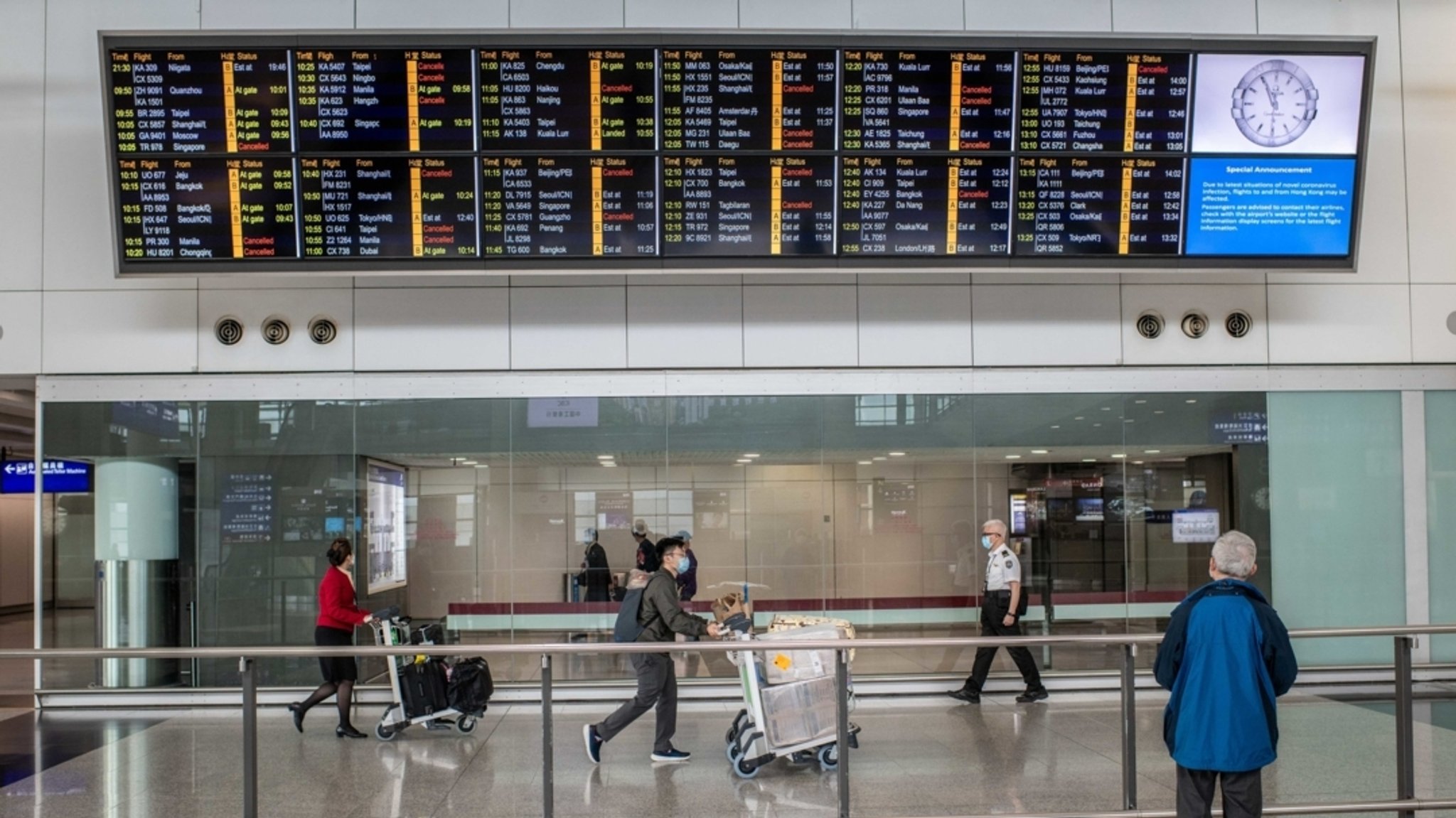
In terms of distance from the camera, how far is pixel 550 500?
9891 millimetres

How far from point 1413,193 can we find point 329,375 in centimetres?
946

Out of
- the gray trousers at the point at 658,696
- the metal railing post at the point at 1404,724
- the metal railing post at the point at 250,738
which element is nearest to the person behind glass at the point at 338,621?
the gray trousers at the point at 658,696

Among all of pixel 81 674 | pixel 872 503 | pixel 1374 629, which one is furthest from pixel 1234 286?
pixel 81 674

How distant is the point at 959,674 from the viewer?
979 centimetres

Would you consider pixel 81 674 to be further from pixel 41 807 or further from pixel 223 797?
pixel 223 797

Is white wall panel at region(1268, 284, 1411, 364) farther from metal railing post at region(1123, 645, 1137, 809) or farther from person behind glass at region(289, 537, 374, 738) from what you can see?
person behind glass at region(289, 537, 374, 738)

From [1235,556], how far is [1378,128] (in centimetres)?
733

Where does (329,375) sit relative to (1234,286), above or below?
below

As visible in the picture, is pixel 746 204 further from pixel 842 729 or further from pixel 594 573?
pixel 842 729

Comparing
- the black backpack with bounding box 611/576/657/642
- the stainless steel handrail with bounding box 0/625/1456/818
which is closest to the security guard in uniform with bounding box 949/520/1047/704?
the black backpack with bounding box 611/576/657/642

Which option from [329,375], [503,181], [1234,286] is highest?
[503,181]

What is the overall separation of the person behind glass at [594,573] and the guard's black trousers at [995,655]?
307 centimetres

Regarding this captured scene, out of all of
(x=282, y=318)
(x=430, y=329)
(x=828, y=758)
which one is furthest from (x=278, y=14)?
(x=828, y=758)

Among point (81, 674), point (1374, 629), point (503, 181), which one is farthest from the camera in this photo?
point (81, 674)
